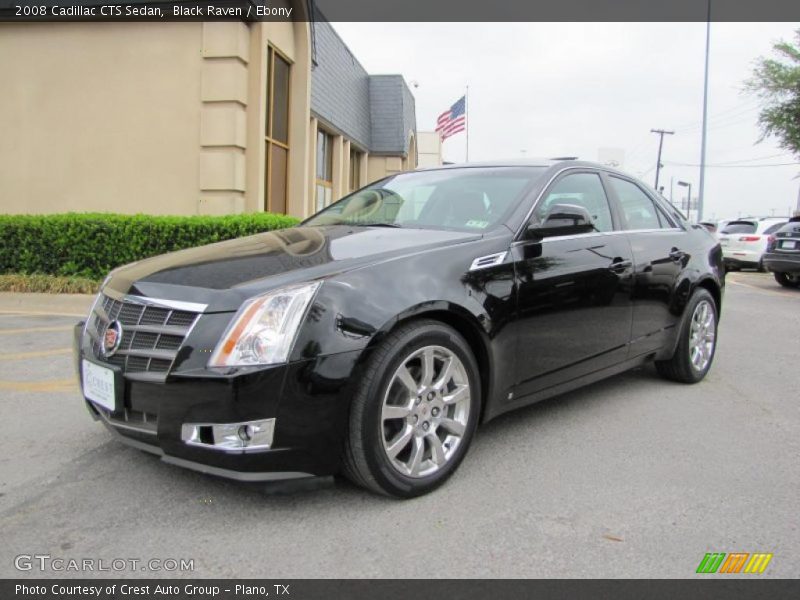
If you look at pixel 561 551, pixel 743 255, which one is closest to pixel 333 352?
pixel 561 551

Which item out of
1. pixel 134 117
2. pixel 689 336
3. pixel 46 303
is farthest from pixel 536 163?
pixel 134 117

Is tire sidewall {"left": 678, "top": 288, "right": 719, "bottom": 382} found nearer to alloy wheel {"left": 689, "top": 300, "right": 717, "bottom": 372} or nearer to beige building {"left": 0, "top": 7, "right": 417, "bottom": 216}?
alloy wheel {"left": 689, "top": 300, "right": 717, "bottom": 372}

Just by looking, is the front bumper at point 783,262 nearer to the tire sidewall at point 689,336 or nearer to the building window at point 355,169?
the tire sidewall at point 689,336

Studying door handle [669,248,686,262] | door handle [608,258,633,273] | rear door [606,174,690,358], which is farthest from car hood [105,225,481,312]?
door handle [669,248,686,262]

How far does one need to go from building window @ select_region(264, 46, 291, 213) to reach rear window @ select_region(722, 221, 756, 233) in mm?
11890

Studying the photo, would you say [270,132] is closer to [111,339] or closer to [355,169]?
[111,339]

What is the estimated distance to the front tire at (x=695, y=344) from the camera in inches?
185

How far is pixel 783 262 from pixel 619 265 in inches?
403

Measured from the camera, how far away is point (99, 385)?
2.78 meters

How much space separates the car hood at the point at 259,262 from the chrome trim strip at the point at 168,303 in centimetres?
2

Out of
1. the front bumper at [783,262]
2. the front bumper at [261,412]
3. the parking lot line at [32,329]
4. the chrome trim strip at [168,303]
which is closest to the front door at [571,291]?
the front bumper at [261,412]

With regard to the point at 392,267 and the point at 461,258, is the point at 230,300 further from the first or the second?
the point at 461,258

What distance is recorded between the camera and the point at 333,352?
2486 mm
